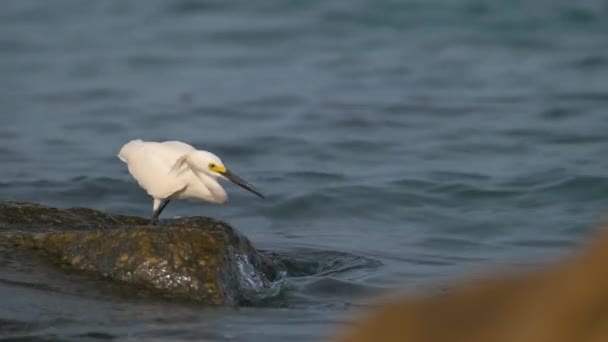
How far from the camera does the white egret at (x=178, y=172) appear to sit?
24.5 ft

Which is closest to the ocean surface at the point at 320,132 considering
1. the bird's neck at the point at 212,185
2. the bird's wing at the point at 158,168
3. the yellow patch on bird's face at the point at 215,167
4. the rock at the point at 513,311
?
the bird's neck at the point at 212,185

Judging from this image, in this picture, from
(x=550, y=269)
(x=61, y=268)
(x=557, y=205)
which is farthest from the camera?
(x=557, y=205)

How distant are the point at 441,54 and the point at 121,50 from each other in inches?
169

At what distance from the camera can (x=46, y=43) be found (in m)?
17.7

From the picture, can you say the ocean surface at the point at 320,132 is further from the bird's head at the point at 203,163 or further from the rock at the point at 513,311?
the rock at the point at 513,311

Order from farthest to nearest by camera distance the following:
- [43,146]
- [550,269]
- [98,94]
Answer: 1. [98,94]
2. [43,146]
3. [550,269]

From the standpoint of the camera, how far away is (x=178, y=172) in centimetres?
747

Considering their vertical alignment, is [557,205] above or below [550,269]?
below

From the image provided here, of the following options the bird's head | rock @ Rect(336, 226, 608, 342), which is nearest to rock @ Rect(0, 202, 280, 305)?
the bird's head

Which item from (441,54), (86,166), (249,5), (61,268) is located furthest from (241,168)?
(249,5)

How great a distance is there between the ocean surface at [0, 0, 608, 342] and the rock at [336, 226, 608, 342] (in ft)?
4.12

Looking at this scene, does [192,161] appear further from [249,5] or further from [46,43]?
[249,5]

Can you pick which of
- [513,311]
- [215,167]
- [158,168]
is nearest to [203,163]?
[215,167]

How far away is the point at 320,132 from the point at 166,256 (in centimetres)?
635
